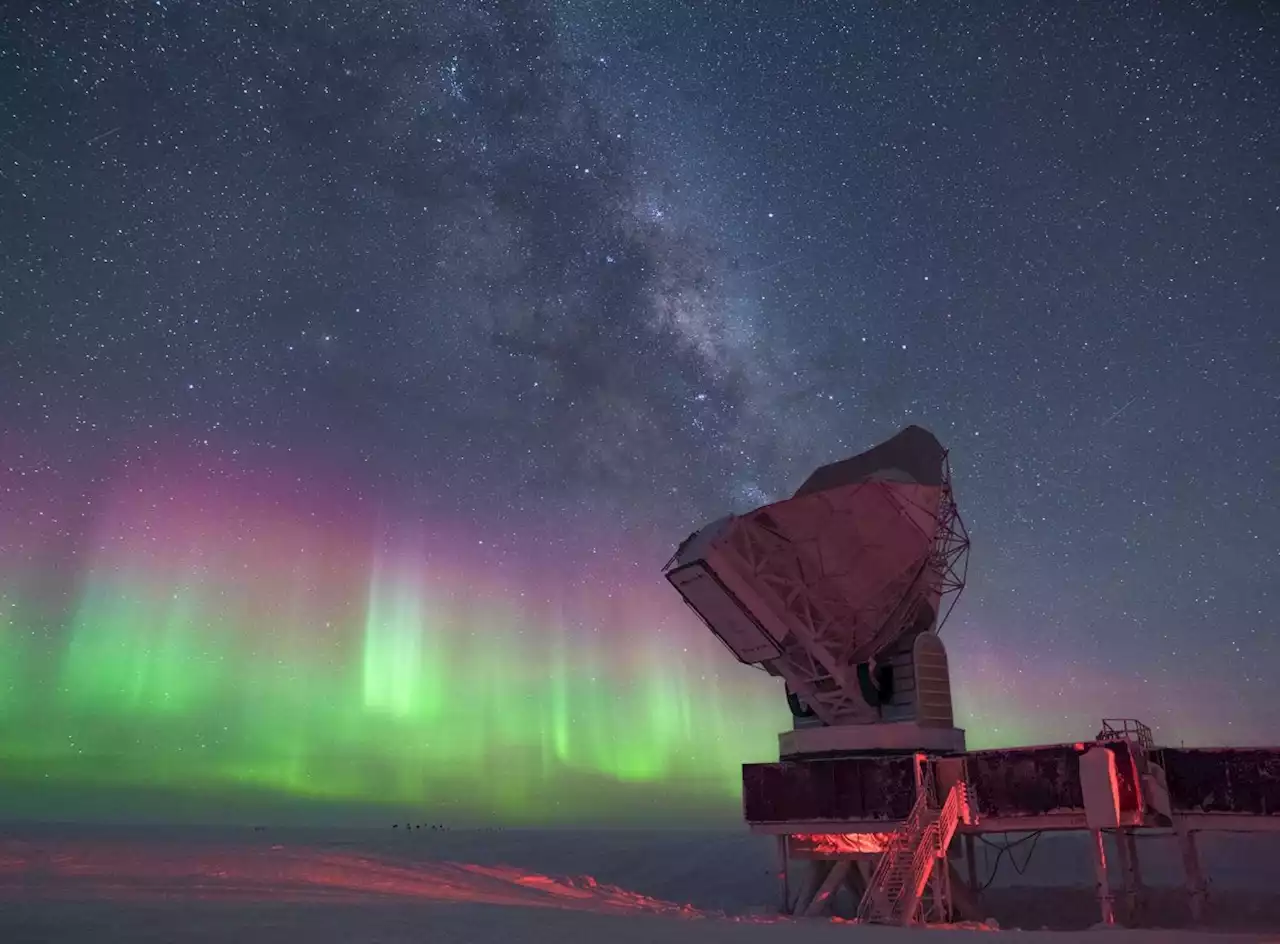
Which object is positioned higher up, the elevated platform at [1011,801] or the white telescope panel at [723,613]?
the white telescope panel at [723,613]

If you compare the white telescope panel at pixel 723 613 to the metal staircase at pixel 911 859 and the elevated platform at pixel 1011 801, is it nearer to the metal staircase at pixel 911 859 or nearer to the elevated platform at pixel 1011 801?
the elevated platform at pixel 1011 801

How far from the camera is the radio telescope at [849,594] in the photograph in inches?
1409

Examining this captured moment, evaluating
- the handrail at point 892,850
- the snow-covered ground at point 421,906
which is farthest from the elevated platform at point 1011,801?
the snow-covered ground at point 421,906

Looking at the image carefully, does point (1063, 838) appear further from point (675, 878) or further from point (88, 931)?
point (88, 931)

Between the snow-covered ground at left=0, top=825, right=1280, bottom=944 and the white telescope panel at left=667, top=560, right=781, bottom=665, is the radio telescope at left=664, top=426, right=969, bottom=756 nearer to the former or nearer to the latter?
the white telescope panel at left=667, top=560, right=781, bottom=665

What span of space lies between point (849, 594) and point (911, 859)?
32.0 ft

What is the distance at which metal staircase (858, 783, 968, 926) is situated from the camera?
29.3m

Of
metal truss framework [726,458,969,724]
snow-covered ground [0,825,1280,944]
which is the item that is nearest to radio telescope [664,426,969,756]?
metal truss framework [726,458,969,724]

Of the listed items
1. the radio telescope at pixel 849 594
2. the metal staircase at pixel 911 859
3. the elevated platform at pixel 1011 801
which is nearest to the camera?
the metal staircase at pixel 911 859

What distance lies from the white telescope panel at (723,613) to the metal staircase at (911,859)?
7999 mm

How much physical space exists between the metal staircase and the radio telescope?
283cm

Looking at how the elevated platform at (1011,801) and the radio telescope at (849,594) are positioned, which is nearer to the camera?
the elevated platform at (1011,801)

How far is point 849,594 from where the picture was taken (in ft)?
120

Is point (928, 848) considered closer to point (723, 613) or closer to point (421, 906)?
point (723, 613)
